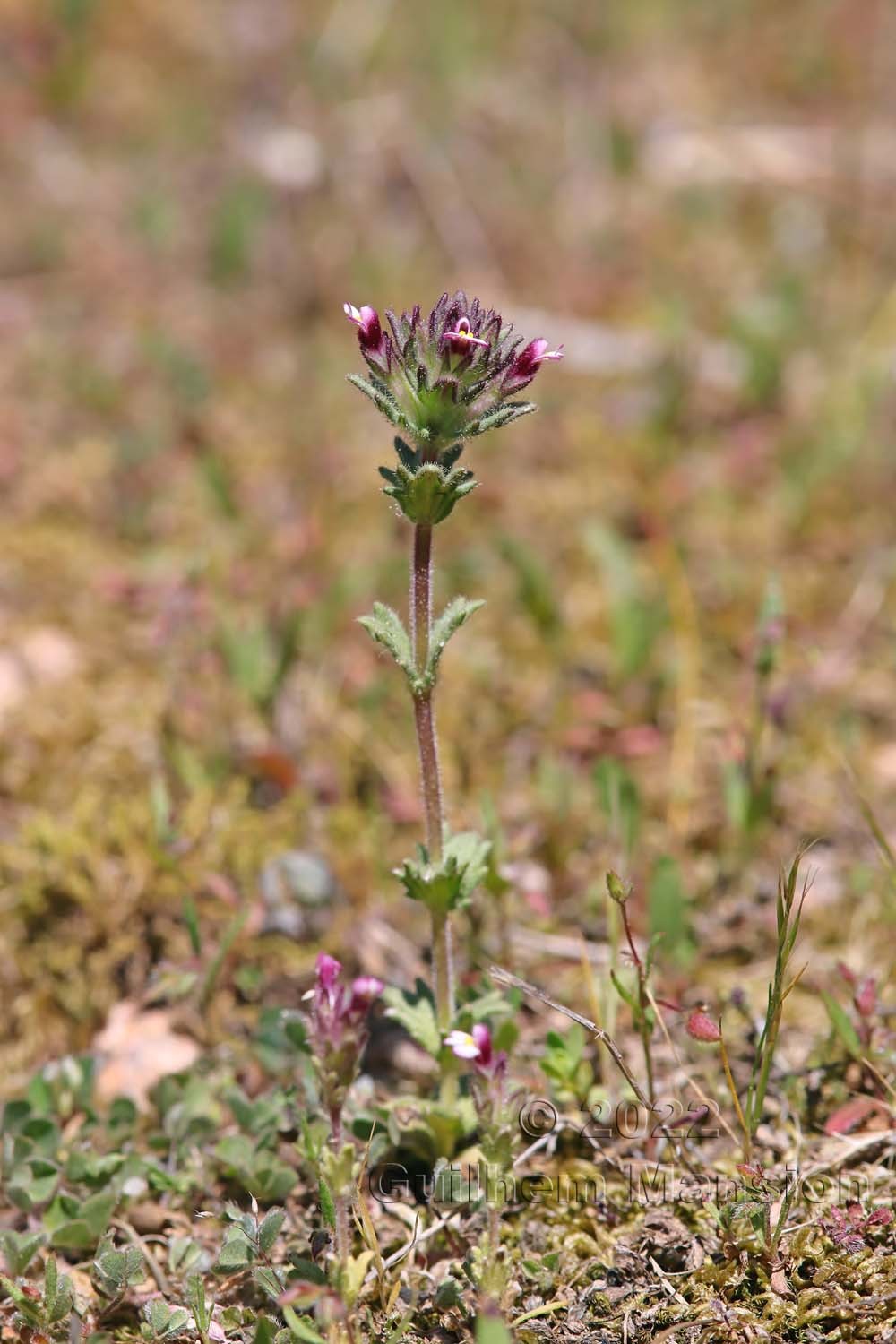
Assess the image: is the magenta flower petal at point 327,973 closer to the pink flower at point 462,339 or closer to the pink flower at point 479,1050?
the pink flower at point 479,1050

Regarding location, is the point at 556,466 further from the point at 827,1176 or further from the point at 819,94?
the point at 819,94

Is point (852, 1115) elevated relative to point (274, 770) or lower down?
lower down

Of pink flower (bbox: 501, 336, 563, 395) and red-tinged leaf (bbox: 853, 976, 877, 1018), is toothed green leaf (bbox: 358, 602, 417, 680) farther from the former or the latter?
red-tinged leaf (bbox: 853, 976, 877, 1018)

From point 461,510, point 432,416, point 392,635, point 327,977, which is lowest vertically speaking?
point 327,977

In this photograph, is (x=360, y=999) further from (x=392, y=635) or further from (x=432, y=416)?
(x=432, y=416)

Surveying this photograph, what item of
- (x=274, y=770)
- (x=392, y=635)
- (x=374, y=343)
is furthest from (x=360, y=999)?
(x=274, y=770)

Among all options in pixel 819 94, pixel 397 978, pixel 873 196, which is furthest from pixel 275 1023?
pixel 819 94

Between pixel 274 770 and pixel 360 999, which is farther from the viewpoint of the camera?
pixel 274 770
